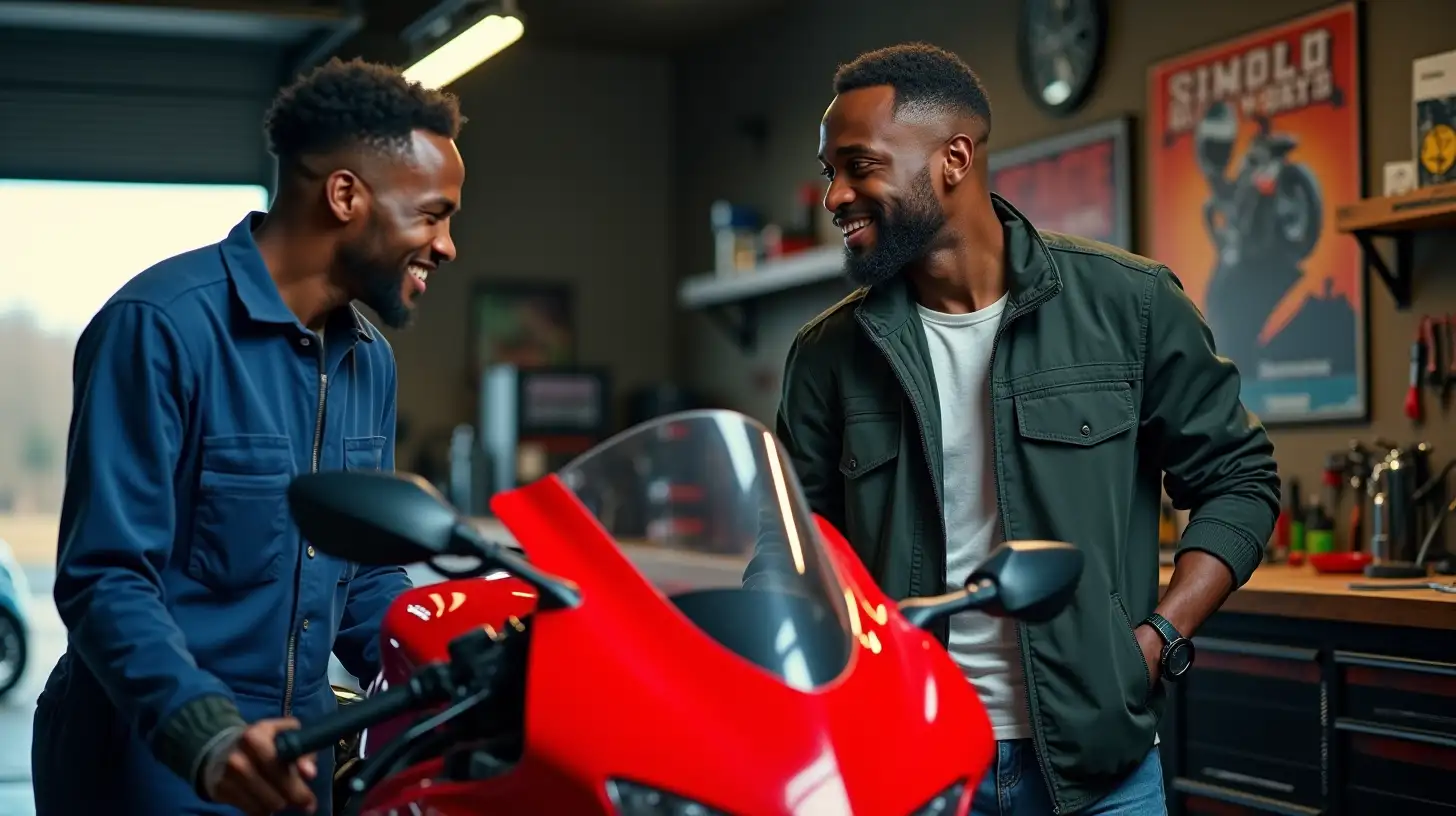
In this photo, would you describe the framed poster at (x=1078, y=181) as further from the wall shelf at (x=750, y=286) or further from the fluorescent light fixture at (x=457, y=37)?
the fluorescent light fixture at (x=457, y=37)

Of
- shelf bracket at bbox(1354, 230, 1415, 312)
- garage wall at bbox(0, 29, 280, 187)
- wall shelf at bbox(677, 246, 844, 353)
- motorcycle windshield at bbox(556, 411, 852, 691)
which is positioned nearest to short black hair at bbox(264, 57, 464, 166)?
motorcycle windshield at bbox(556, 411, 852, 691)

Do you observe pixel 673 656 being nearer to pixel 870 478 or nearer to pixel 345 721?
pixel 345 721

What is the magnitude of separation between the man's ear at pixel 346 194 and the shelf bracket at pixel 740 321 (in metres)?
6.13

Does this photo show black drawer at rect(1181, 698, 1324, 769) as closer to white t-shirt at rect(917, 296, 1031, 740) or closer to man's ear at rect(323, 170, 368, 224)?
white t-shirt at rect(917, 296, 1031, 740)

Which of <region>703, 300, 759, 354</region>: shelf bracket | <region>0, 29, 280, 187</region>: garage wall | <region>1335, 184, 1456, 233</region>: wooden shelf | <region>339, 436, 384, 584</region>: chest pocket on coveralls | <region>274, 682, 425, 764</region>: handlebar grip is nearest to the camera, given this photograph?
<region>274, 682, 425, 764</region>: handlebar grip

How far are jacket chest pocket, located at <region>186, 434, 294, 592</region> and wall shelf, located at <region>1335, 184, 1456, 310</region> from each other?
116 inches

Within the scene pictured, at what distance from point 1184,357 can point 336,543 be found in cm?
119

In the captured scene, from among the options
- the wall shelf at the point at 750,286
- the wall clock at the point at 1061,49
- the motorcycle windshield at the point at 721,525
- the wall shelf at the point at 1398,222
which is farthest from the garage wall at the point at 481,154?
the motorcycle windshield at the point at 721,525

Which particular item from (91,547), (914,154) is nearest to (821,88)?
(914,154)

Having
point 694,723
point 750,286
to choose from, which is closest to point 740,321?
point 750,286

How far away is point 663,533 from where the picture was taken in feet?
4.17

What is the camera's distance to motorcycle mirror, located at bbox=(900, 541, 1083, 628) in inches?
50.6

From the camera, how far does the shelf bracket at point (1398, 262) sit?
3971 mm

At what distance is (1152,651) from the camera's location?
1913 millimetres
